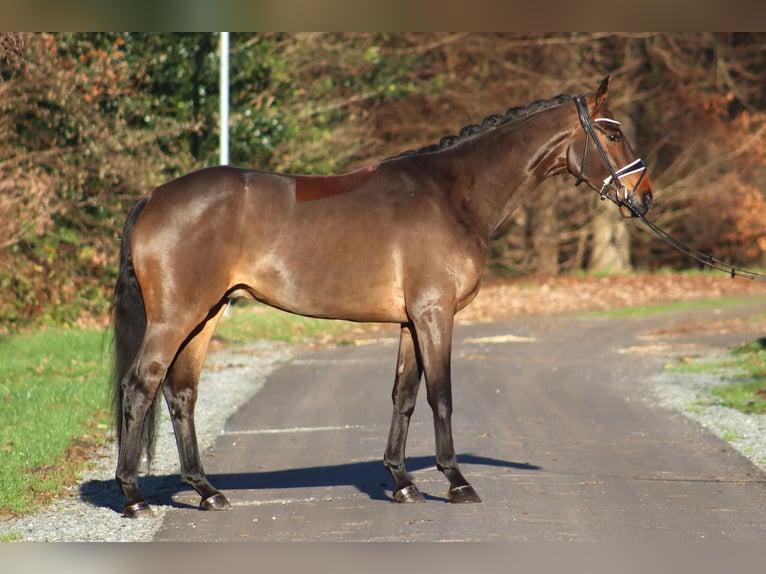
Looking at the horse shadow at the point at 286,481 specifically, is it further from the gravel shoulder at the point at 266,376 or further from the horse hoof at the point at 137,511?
the horse hoof at the point at 137,511

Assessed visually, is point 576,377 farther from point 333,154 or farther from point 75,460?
point 333,154

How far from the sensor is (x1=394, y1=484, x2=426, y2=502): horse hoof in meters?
7.46

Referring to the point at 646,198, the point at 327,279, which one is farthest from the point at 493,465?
the point at 646,198

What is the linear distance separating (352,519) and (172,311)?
5.77 feet

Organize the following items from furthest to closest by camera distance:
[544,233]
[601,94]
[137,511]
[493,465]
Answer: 1. [544,233]
2. [493,465]
3. [601,94]
4. [137,511]

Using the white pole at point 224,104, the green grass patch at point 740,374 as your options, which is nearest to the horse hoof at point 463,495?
the green grass patch at point 740,374

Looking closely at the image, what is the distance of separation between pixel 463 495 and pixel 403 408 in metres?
0.74

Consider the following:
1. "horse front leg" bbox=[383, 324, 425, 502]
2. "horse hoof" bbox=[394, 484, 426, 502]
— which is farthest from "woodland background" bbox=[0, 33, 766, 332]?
"horse hoof" bbox=[394, 484, 426, 502]

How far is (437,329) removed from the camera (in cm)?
736

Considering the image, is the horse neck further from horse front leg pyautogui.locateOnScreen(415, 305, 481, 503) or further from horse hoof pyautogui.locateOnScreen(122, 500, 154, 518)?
horse hoof pyautogui.locateOnScreen(122, 500, 154, 518)

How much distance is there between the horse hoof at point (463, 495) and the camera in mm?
7359

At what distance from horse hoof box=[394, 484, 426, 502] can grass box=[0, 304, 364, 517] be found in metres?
2.39

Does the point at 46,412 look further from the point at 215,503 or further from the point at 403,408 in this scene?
the point at 403,408

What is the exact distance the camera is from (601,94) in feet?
24.9
